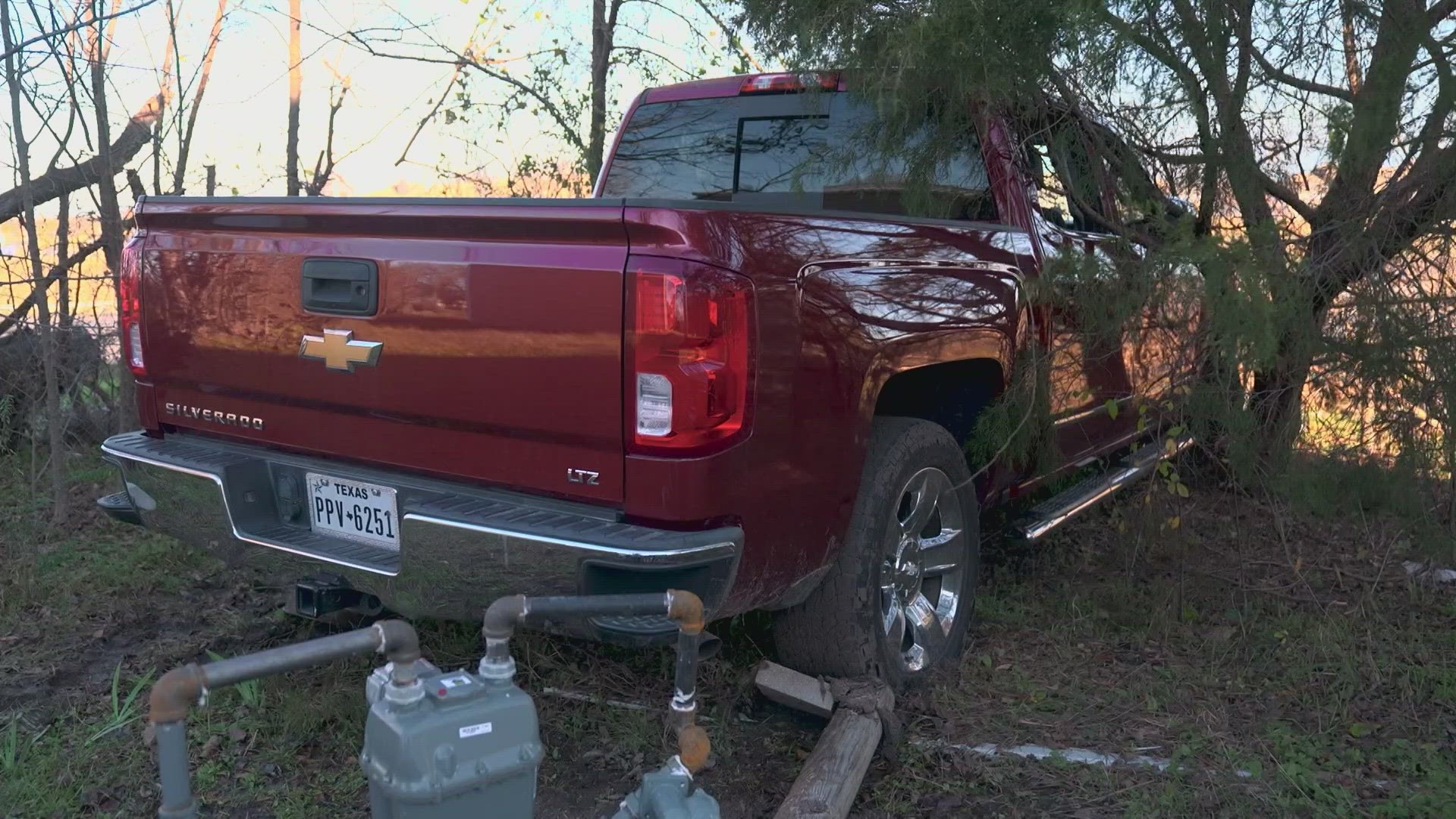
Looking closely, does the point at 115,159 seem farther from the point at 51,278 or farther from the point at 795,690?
the point at 795,690

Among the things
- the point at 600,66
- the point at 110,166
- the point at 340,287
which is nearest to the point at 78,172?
the point at 110,166

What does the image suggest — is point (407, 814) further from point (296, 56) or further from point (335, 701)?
point (296, 56)

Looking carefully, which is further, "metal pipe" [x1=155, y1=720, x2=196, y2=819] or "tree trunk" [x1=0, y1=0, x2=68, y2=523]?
"tree trunk" [x1=0, y1=0, x2=68, y2=523]

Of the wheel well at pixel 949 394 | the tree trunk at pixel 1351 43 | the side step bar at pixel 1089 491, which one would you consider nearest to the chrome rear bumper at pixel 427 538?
the wheel well at pixel 949 394

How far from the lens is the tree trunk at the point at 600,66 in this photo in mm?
7918

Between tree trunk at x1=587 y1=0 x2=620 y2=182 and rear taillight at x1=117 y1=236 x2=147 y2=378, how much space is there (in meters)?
4.46

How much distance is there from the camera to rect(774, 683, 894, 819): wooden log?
2.81 meters

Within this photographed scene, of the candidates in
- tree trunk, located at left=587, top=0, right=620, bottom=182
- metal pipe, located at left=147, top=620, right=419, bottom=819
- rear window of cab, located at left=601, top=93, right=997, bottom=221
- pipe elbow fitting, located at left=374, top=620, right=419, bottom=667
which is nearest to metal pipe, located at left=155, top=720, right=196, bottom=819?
metal pipe, located at left=147, top=620, right=419, bottom=819

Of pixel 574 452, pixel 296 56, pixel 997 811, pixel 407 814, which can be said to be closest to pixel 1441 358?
pixel 997 811

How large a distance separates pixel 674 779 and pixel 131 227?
5.39m

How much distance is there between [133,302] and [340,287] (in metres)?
1.00

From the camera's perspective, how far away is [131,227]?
6.32m

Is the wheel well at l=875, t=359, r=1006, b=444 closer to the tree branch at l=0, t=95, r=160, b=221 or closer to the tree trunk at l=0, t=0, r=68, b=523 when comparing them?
the tree trunk at l=0, t=0, r=68, b=523

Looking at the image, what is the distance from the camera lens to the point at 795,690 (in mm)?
3381
